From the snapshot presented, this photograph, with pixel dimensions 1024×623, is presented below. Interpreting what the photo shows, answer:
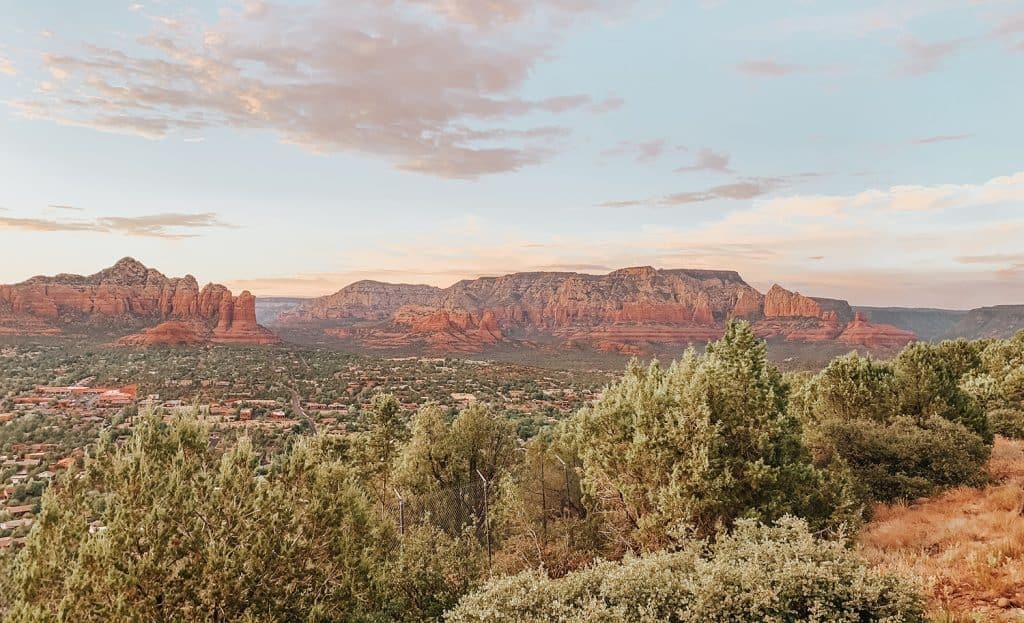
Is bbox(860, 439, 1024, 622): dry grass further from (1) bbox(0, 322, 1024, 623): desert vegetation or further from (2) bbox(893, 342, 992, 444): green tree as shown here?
(2) bbox(893, 342, 992, 444): green tree

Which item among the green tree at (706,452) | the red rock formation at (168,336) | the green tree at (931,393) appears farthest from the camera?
the red rock formation at (168,336)

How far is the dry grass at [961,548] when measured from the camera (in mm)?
8242

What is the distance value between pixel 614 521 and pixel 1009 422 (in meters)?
27.3

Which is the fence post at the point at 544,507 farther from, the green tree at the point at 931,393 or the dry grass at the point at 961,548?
the green tree at the point at 931,393

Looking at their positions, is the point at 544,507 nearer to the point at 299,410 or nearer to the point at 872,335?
the point at 299,410

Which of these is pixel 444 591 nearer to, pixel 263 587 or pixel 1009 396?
pixel 263 587

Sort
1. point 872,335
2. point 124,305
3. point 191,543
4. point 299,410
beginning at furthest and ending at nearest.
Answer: point 872,335 < point 124,305 < point 299,410 < point 191,543

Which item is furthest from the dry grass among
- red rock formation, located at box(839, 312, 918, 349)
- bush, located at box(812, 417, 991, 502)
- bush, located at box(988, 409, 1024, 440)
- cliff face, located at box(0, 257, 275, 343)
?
red rock formation, located at box(839, 312, 918, 349)

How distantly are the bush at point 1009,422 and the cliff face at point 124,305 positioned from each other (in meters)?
122

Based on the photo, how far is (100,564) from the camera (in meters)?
8.18

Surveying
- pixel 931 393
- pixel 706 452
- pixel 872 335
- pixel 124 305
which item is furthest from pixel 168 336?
pixel 872 335

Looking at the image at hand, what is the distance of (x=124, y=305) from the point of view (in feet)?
418

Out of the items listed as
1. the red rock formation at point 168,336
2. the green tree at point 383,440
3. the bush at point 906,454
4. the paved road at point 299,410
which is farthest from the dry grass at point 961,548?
the red rock formation at point 168,336

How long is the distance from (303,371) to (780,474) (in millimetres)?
84335
